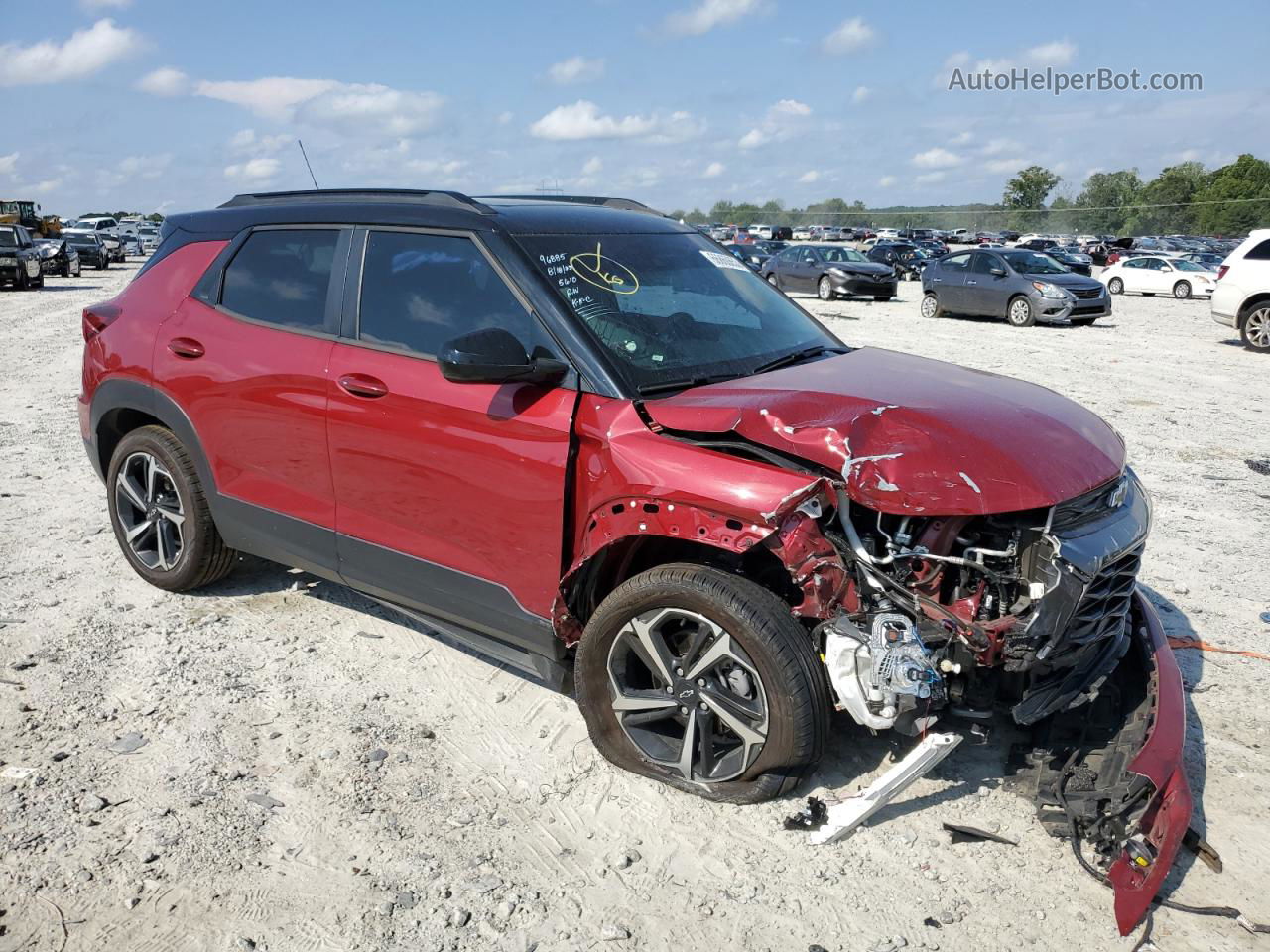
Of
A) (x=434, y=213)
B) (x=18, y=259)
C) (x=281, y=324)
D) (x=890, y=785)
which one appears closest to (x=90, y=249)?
(x=18, y=259)

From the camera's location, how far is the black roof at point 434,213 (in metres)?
4.01

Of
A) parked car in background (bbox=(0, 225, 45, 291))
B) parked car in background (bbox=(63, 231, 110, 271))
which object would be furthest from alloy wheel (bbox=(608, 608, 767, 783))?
parked car in background (bbox=(63, 231, 110, 271))

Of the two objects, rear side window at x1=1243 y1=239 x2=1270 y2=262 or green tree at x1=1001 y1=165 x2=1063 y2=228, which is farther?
green tree at x1=1001 y1=165 x2=1063 y2=228

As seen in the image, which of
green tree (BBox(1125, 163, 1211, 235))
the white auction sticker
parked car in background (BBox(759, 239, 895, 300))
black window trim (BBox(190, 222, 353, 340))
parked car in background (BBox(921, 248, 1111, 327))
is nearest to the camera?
black window trim (BBox(190, 222, 353, 340))

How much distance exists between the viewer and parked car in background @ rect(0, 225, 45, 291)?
27.5 m

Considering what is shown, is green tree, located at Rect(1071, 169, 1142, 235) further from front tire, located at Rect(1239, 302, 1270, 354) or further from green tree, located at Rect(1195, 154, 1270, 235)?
front tire, located at Rect(1239, 302, 1270, 354)

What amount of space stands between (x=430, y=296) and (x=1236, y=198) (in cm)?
8016

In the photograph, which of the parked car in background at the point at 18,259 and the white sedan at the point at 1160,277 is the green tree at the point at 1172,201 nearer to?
the white sedan at the point at 1160,277

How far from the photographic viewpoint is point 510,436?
359cm

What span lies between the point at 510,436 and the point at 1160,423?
8660 millimetres

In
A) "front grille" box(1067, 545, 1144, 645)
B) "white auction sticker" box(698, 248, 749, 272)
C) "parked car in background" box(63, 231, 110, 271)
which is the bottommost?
"parked car in background" box(63, 231, 110, 271)

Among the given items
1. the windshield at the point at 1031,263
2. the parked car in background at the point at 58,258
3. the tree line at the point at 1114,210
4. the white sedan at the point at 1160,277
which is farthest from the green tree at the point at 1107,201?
the parked car in background at the point at 58,258

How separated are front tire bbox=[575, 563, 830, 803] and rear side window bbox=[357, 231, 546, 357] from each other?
1.07 metres

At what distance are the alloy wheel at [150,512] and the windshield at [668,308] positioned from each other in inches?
95.9
